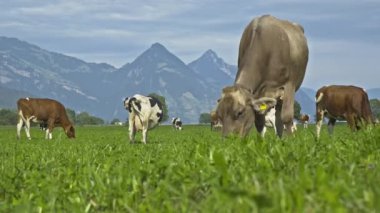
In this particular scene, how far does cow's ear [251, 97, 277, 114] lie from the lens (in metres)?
11.4

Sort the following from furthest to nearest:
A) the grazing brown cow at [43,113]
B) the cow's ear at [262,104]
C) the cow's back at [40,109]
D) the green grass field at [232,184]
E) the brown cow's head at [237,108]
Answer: the cow's back at [40,109] → the grazing brown cow at [43,113] → the cow's ear at [262,104] → the brown cow's head at [237,108] → the green grass field at [232,184]

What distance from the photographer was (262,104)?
455 inches

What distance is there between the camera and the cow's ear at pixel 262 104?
11.4 metres

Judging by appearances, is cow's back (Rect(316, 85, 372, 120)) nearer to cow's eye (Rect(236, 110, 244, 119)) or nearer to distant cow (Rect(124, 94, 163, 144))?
distant cow (Rect(124, 94, 163, 144))

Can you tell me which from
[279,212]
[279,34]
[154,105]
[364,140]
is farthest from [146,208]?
[154,105]

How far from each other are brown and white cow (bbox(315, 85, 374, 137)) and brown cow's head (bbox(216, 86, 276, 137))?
14.9 metres

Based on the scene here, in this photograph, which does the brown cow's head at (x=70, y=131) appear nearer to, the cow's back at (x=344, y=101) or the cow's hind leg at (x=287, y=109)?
the cow's back at (x=344, y=101)

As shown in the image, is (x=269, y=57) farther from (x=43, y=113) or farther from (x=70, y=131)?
(x=43, y=113)

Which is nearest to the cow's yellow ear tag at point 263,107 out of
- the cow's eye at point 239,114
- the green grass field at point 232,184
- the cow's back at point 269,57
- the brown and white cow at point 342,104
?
the cow's eye at point 239,114

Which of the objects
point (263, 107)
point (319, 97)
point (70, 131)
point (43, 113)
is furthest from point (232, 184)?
point (43, 113)

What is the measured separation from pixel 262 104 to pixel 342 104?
1614 cm

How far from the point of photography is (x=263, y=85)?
12.4 metres

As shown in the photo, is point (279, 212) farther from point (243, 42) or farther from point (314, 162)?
point (243, 42)

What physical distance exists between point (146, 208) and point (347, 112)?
2385cm
